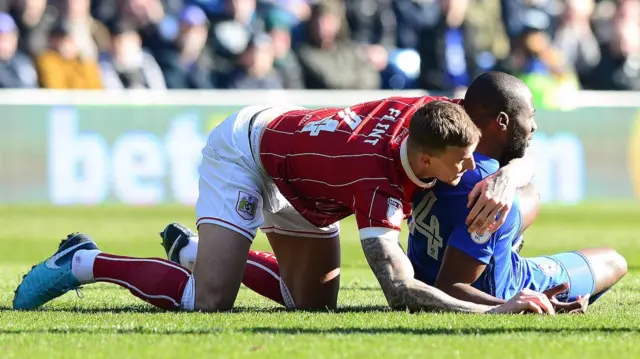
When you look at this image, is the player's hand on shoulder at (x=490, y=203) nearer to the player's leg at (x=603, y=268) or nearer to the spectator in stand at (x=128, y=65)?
the player's leg at (x=603, y=268)

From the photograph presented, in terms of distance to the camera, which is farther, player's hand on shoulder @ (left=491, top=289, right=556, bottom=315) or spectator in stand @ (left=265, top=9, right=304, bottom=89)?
spectator in stand @ (left=265, top=9, right=304, bottom=89)

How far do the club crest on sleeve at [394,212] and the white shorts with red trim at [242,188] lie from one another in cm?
121

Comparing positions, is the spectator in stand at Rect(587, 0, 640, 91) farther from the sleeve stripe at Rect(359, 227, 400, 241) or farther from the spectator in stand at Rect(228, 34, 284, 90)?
the sleeve stripe at Rect(359, 227, 400, 241)

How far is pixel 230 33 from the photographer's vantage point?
1970 centimetres

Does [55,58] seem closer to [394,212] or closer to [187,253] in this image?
[187,253]

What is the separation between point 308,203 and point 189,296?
2.98ft

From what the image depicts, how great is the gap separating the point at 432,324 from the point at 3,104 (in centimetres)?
1205

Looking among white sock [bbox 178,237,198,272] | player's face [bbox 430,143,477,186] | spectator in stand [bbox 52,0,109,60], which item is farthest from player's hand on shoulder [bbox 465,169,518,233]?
spectator in stand [bbox 52,0,109,60]

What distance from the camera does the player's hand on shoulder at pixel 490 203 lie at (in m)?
6.80

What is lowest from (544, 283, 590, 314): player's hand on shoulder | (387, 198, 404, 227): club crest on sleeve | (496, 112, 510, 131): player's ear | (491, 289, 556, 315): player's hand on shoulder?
(544, 283, 590, 314): player's hand on shoulder

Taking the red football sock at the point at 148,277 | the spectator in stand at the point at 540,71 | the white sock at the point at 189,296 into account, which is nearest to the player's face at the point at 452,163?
the white sock at the point at 189,296

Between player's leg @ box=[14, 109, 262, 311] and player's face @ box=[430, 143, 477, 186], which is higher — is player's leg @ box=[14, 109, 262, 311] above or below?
below

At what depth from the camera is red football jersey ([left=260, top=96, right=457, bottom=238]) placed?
6.79 meters

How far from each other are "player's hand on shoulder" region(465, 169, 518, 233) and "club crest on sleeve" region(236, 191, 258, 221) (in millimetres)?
1458
